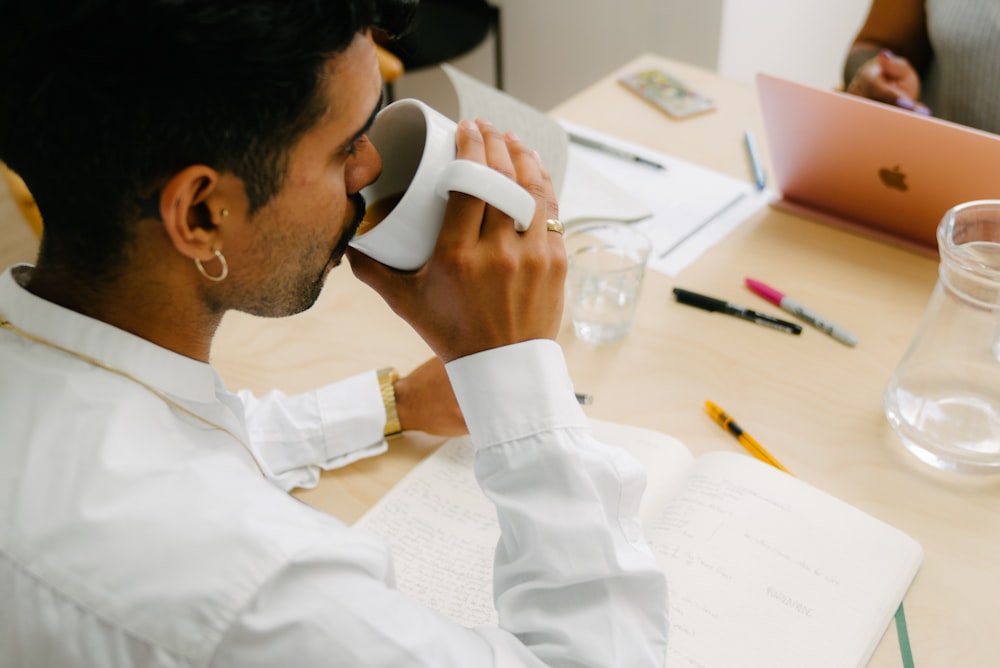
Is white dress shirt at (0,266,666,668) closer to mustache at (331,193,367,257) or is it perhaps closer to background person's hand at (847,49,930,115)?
mustache at (331,193,367,257)

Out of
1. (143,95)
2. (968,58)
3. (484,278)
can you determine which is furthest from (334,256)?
(968,58)

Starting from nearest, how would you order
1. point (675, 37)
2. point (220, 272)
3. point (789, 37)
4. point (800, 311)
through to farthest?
1. point (220, 272)
2. point (800, 311)
3. point (789, 37)
4. point (675, 37)

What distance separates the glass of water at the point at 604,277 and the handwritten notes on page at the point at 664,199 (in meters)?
0.04

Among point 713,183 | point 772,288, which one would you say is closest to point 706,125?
point 713,183

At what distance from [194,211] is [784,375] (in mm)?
665

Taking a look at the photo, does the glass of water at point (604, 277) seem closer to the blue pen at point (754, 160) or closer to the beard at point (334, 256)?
the blue pen at point (754, 160)

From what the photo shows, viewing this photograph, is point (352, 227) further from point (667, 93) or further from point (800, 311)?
point (667, 93)

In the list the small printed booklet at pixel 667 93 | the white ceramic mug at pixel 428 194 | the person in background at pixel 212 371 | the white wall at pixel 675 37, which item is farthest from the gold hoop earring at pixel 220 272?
the white wall at pixel 675 37

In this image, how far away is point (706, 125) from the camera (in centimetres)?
143

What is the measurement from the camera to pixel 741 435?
883 mm

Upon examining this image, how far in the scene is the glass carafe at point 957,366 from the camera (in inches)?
33.3

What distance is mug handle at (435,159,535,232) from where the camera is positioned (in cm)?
70

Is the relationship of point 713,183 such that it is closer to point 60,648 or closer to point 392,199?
point 392,199

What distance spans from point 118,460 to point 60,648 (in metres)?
0.11
